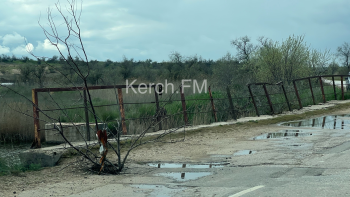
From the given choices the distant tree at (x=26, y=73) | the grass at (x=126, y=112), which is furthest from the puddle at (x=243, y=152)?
the distant tree at (x=26, y=73)

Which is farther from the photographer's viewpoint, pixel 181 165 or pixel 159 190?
pixel 181 165

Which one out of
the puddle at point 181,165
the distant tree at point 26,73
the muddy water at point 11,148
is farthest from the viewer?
the distant tree at point 26,73

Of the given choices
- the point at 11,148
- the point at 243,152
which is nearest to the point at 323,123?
the point at 243,152

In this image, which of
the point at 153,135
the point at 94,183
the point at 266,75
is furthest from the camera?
the point at 266,75

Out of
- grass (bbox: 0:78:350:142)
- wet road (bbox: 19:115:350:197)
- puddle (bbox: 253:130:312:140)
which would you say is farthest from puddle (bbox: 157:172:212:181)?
puddle (bbox: 253:130:312:140)

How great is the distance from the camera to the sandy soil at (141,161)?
23.7ft

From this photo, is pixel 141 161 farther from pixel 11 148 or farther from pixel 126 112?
pixel 126 112

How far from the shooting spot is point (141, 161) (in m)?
9.57

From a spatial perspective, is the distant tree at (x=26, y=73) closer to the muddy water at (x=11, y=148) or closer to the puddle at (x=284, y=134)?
the muddy water at (x=11, y=148)

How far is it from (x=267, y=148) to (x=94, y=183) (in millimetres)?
4928

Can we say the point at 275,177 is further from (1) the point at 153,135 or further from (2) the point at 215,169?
(1) the point at 153,135

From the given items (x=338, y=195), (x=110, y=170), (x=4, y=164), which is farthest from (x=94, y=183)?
(x=338, y=195)

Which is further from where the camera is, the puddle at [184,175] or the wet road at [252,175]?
the puddle at [184,175]

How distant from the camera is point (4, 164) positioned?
9.23 m
